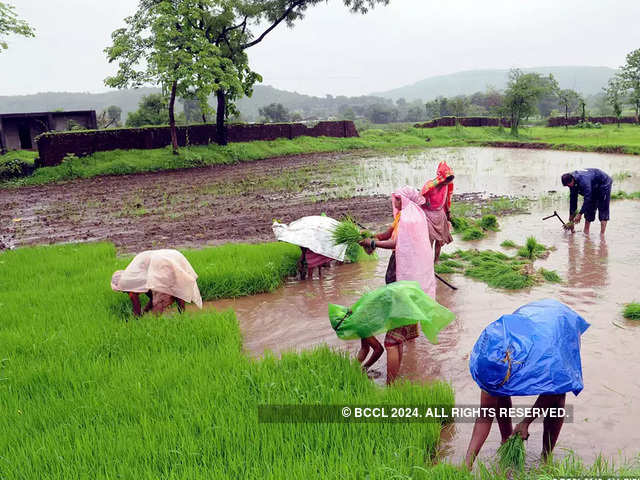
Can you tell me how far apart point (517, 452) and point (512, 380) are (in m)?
0.53

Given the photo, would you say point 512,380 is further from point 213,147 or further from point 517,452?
point 213,147

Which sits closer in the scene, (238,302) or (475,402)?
(475,402)

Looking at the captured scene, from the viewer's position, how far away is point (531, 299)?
6.40 metres

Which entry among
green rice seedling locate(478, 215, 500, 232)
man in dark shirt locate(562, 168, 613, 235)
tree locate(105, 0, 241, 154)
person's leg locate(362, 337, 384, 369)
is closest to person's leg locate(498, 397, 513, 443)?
person's leg locate(362, 337, 384, 369)

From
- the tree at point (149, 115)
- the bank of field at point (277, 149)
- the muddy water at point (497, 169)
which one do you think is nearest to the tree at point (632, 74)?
the bank of field at point (277, 149)

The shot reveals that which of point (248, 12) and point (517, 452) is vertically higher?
point (248, 12)

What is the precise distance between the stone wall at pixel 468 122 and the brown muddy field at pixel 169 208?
25.7 m

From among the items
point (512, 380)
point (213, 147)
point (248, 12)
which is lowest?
point (512, 380)

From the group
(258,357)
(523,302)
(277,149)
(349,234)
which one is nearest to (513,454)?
(258,357)

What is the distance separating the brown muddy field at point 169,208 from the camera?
34.2 feet

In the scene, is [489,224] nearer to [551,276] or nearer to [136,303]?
[551,276]

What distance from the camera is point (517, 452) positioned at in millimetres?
2883

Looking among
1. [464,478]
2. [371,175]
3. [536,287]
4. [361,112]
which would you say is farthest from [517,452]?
[361,112]

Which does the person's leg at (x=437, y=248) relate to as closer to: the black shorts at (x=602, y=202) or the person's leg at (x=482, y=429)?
the black shorts at (x=602, y=202)
